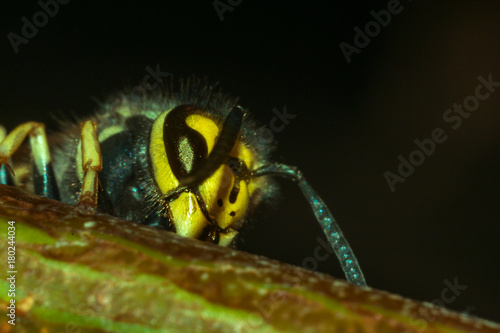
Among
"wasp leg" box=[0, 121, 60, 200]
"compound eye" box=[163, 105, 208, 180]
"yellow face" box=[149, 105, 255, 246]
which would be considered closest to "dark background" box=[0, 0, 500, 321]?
"wasp leg" box=[0, 121, 60, 200]

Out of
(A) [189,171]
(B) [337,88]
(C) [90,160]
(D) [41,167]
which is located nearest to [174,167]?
(A) [189,171]

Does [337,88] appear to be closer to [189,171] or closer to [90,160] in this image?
[189,171]

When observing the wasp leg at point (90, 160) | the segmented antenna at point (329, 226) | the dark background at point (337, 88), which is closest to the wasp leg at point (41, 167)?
the wasp leg at point (90, 160)

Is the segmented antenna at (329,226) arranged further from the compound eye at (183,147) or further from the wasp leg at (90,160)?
the wasp leg at (90,160)

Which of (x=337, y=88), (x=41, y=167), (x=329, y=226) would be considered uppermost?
(x=337, y=88)

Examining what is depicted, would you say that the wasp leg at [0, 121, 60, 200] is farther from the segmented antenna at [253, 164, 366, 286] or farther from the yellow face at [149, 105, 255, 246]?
the segmented antenna at [253, 164, 366, 286]

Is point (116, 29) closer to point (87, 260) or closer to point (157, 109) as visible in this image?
point (157, 109)

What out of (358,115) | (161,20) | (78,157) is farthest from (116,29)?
(78,157)
